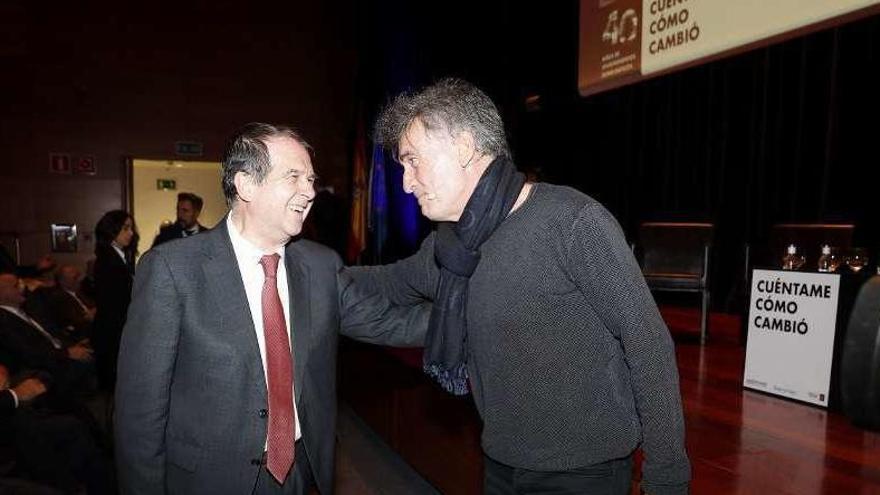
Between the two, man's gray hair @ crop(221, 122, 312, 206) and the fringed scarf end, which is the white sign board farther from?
man's gray hair @ crop(221, 122, 312, 206)

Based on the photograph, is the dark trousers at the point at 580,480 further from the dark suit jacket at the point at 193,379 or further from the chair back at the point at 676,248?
the chair back at the point at 676,248

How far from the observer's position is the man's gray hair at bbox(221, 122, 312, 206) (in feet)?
5.19

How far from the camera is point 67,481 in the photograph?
293cm

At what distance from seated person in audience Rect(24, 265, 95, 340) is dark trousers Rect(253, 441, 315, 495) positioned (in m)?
3.35

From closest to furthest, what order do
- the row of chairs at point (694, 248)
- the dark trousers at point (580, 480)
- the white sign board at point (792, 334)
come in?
1. the dark trousers at point (580, 480)
2. the white sign board at point (792, 334)
3. the row of chairs at point (694, 248)

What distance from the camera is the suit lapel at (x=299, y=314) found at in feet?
5.28

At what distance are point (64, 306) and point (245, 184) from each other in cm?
416

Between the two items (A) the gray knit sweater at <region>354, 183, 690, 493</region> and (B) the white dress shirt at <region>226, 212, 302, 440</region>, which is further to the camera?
(B) the white dress shirt at <region>226, 212, 302, 440</region>

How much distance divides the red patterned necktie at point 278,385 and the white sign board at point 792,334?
2.78m

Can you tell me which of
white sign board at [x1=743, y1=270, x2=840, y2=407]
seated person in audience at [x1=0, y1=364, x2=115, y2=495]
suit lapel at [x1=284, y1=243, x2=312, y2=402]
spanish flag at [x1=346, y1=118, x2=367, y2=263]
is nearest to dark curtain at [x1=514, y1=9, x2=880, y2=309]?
white sign board at [x1=743, y1=270, x2=840, y2=407]

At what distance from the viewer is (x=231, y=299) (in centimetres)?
154

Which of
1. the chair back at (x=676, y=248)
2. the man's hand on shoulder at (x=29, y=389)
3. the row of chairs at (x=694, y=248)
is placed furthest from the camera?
the chair back at (x=676, y=248)

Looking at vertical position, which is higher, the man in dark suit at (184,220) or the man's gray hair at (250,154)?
the man's gray hair at (250,154)

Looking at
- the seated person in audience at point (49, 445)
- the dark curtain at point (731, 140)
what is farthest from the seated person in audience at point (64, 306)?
the dark curtain at point (731, 140)
